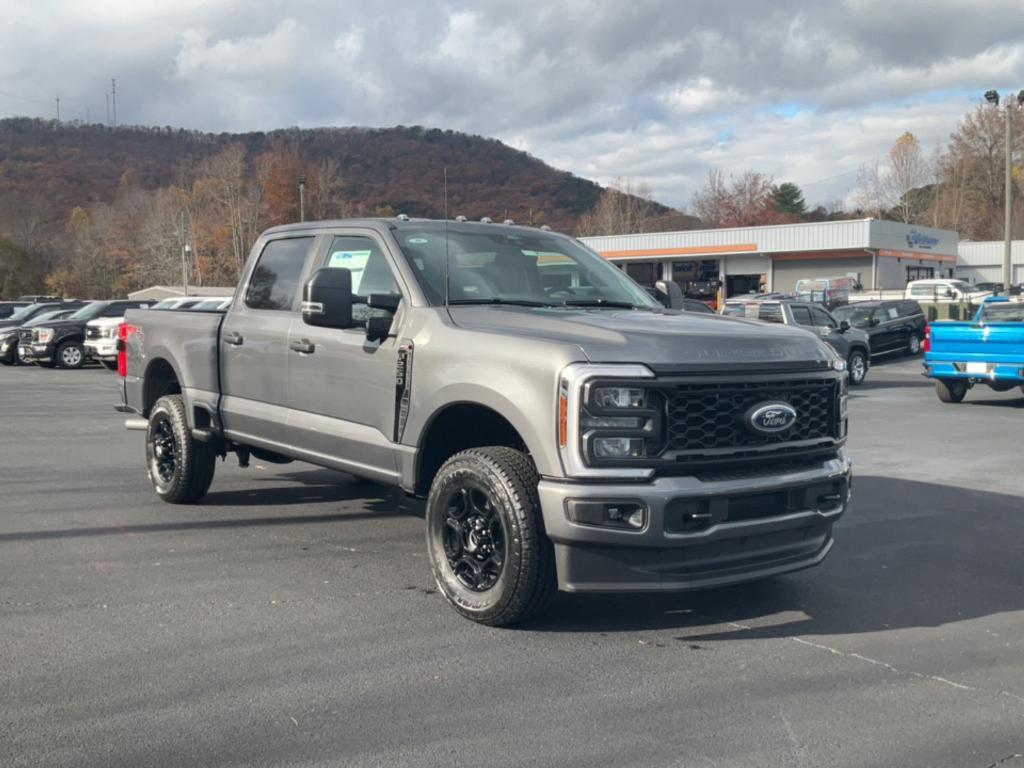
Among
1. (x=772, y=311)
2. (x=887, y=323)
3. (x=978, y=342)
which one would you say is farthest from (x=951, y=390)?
(x=887, y=323)

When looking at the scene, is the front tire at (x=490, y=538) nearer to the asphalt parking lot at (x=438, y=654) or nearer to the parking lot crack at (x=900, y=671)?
the asphalt parking lot at (x=438, y=654)

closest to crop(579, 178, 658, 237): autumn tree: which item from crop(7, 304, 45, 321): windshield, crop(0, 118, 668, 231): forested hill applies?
crop(0, 118, 668, 231): forested hill

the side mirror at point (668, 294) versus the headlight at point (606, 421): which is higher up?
the side mirror at point (668, 294)

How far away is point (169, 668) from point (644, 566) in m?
2.08

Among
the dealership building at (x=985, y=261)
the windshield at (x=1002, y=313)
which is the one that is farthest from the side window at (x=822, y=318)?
the dealership building at (x=985, y=261)

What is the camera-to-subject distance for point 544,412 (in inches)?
185

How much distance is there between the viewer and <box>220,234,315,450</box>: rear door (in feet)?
21.8

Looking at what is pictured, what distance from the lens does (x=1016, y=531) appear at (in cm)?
734

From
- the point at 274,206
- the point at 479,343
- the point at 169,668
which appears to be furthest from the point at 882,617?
the point at 274,206

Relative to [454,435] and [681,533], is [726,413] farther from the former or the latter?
[454,435]

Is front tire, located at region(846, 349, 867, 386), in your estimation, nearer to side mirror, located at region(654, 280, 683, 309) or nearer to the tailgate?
the tailgate

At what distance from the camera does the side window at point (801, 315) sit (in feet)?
67.1

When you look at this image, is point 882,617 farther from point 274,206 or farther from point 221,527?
point 274,206

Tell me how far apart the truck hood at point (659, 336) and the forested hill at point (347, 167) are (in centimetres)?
200
